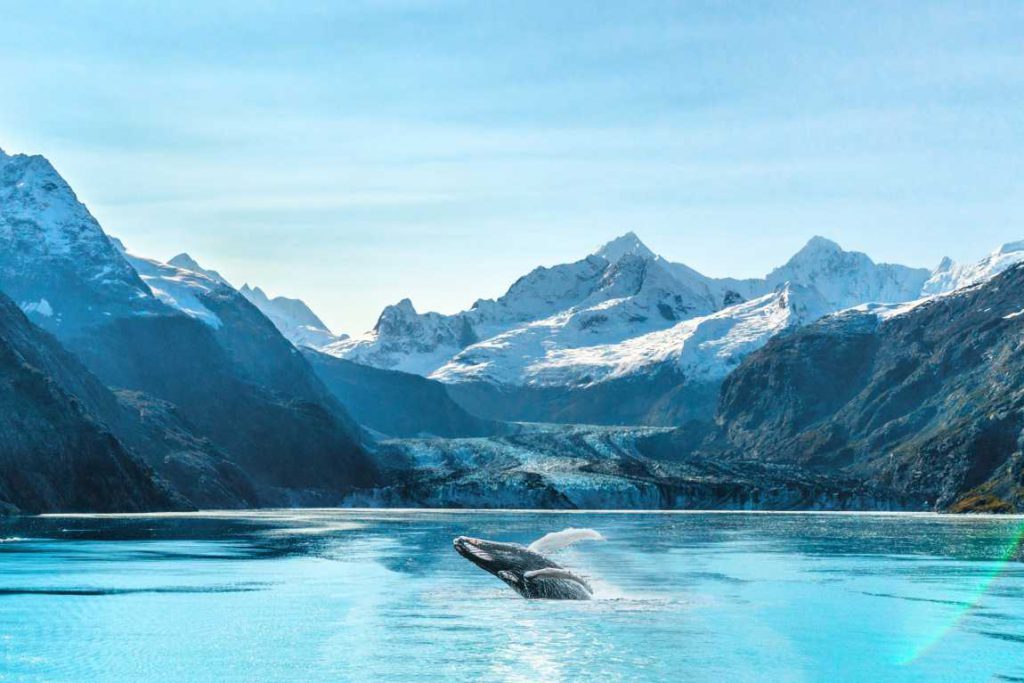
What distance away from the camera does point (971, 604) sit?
9519 cm

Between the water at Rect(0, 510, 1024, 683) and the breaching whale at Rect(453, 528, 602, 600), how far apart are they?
1457 millimetres

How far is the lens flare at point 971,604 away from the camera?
7469 centimetres

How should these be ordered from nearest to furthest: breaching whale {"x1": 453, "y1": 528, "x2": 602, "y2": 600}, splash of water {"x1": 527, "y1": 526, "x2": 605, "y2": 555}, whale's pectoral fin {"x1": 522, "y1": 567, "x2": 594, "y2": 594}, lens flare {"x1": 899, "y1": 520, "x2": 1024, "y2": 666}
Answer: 1. lens flare {"x1": 899, "y1": 520, "x2": 1024, "y2": 666}
2. breaching whale {"x1": 453, "y1": 528, "x2": 602, "y2": 600}
3. whale's pectoral fin {"x1": 522, "y1": 567, "x2": 594, "y2": 594}
4. splash of water {"x1": 527, "y1": 526, "x2": 605, "y2": 555}

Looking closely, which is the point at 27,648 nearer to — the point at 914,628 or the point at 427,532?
the point at 914,628

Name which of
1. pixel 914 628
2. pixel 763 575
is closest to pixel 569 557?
pixel 763 575

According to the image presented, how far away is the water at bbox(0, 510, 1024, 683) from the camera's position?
68500 millimetres

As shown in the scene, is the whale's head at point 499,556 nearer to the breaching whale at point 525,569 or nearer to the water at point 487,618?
the breaching whale at point 525,569

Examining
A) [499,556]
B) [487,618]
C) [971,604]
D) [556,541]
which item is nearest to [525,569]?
[499,556]

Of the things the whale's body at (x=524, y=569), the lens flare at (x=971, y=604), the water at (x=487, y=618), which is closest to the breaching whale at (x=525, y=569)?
the whale's body at (x=524, y=569)

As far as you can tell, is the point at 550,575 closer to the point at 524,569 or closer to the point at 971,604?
the point at 524,569

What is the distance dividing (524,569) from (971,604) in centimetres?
2939

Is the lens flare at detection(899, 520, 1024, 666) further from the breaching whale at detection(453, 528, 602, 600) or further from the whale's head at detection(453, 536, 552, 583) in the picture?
the whale's head at detection(453, 536, 552, 583)

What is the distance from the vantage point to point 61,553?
136 meters

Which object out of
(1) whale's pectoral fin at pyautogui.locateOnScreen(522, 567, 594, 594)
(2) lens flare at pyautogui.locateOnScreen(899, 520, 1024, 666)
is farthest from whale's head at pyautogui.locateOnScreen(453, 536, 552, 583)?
(2) lens flare at pyautogui.locateOnScreen(899, 520, 1024, 666)
